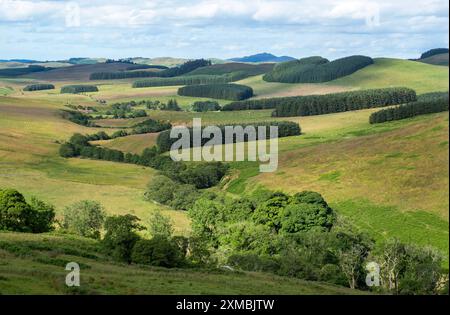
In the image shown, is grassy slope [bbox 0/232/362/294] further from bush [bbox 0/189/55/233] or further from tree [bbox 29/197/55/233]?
tree [bbox 29/197/55/233]

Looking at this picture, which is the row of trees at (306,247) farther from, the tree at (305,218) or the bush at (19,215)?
the bush at (19,215)

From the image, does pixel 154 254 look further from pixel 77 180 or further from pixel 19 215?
pixel 77 180

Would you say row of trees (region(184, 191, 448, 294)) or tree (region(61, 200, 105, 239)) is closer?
row of trees (region(184, 191, 448, 294))

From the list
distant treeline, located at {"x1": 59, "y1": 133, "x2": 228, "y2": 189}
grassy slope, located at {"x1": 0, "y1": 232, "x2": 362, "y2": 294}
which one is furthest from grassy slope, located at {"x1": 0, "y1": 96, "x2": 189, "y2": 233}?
grassy slope, located at {"x1": 0, "y1": 232, "x2": 362, "y2": 294}

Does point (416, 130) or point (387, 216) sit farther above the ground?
point (416, 130)

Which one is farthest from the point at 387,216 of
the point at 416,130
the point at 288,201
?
the point at 416,130
